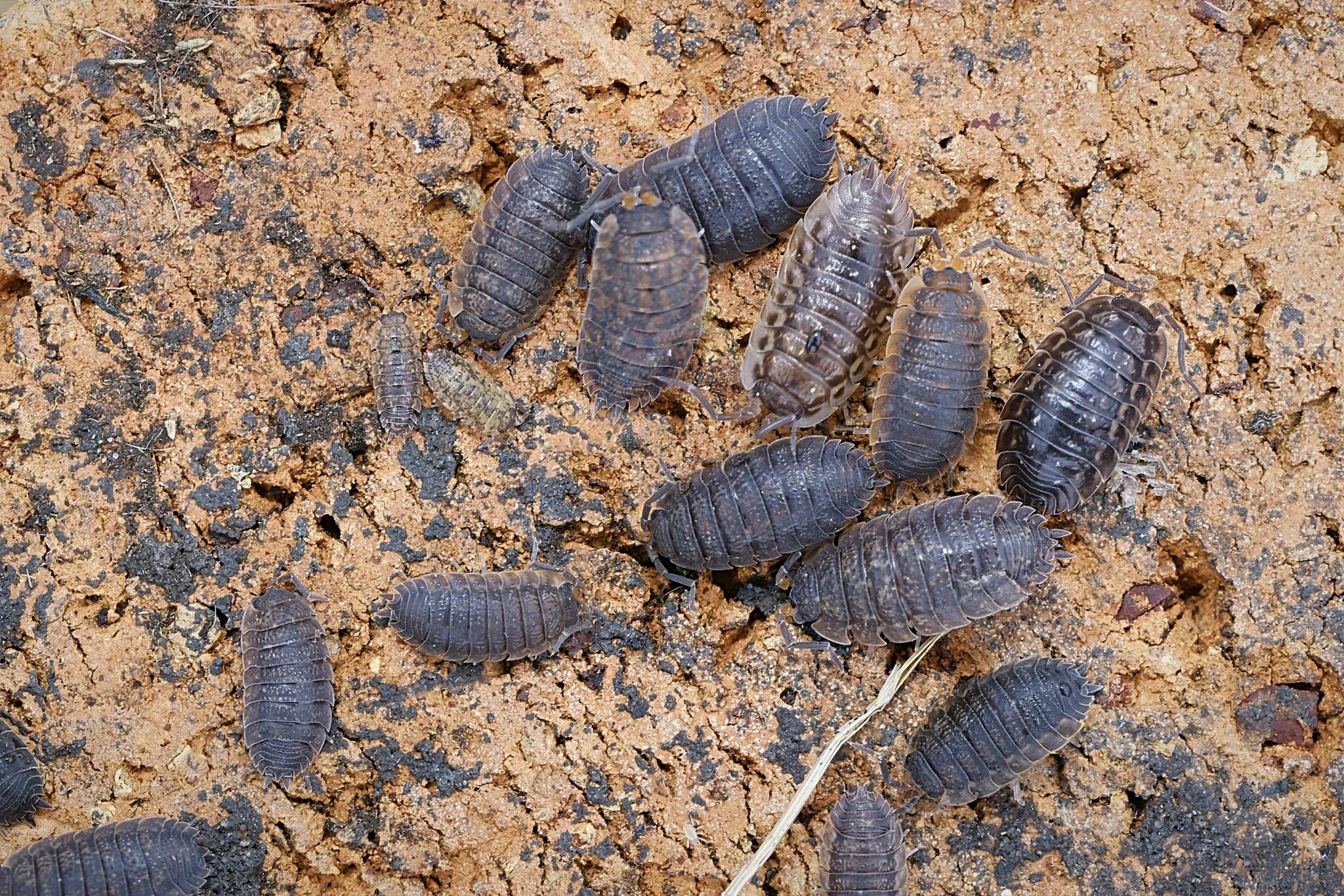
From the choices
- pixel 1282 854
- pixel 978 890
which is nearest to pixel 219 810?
pixel 978 890

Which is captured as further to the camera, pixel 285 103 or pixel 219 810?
pixel 285 103

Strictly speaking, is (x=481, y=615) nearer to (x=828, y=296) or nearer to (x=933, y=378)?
(x=828, y=296)

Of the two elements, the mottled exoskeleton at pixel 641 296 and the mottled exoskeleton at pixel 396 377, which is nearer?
the mottled exoskeleton at pixel 641 296

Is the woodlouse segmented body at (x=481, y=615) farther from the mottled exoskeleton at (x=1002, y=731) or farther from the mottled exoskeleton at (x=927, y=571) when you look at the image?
the mottled exoskeleton at (x=1002, y=731)

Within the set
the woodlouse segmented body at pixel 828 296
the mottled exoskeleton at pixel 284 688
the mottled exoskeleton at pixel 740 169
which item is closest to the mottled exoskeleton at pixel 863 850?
the woodlouse segmented body at pixel 828 296

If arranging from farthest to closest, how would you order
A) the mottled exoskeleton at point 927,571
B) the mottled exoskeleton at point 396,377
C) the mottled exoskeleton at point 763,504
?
the mottled exoskeleton at point 396,377
the mottled exoskeleton at point 763,504
the mottled exoskeleton at point 927,571

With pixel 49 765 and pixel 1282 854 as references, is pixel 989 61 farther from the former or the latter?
pixel 49 765

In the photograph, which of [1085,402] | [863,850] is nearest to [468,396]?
[863,850]

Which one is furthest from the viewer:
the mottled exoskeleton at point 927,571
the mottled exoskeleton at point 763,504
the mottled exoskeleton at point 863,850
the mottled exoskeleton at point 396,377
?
the mottled exoskeleton at point 396,377

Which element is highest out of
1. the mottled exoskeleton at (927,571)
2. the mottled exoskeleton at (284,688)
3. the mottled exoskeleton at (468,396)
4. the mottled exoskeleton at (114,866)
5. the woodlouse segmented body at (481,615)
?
the mottled exoskeleton at (468,396)
